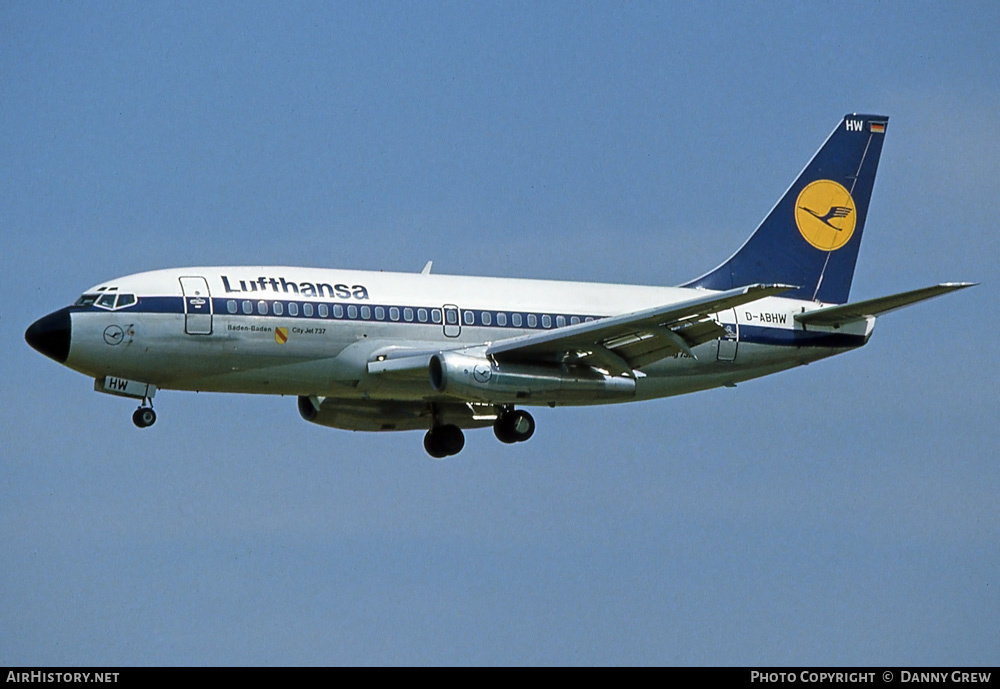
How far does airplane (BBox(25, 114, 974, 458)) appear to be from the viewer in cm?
4938

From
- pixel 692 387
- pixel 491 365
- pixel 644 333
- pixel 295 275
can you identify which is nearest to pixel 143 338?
pixel 295 275

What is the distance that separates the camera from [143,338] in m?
49.2

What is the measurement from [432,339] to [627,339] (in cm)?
536

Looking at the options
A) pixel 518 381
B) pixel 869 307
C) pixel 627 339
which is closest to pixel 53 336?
pixel 518 381

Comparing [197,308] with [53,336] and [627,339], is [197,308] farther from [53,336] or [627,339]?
[627,339]

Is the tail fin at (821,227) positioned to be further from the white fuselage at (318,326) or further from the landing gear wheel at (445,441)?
the landing gear wheel at (445,441)

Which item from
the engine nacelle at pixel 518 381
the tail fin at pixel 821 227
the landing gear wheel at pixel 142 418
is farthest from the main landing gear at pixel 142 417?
the tail fin at pixel 821 227

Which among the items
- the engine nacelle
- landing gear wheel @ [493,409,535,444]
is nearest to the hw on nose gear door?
the engine nacelle

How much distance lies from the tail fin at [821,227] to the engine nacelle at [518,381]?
771cm

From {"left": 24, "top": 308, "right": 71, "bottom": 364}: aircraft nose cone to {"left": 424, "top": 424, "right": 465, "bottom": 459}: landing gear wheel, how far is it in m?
12.6

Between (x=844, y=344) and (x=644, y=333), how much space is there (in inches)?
334
